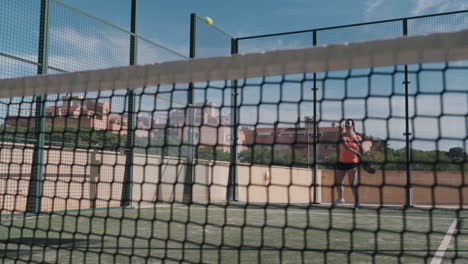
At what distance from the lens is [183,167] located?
9.02 metres

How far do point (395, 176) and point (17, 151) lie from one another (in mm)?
8908

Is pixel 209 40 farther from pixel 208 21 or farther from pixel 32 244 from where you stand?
pixel 32 244

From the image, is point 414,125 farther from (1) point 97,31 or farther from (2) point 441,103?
(1) point 97,31

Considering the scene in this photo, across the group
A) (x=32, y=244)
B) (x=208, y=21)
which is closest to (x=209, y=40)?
(x=208, y=21)

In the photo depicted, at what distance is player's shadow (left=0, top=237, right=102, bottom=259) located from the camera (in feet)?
10.5

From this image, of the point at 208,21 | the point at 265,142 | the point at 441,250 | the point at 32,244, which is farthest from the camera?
the point at 208,21

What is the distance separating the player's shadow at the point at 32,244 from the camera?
3.20 m

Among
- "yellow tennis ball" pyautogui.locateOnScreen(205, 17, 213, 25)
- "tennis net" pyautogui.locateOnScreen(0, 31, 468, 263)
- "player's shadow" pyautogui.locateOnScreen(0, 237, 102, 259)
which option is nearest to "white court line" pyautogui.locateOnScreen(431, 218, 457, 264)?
"tennis net" pyautogui.locateOnScreen(0, 31, 468, 263)

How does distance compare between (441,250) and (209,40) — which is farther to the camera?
(209,40)

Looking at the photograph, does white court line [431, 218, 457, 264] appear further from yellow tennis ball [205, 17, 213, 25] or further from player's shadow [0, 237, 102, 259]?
yellow tennis ball [205, 17, 213, 25]

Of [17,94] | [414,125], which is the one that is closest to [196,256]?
[17,94]

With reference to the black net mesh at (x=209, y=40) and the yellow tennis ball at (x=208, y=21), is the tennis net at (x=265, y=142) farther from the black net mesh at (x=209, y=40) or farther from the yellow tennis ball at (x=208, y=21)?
the yellow tennis ball at (x=208, y=21)

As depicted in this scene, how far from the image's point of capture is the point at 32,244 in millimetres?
3229

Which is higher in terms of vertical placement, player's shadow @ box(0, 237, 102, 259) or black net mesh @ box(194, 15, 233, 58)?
black net mesh @ box(194, 15, 233, 58)
